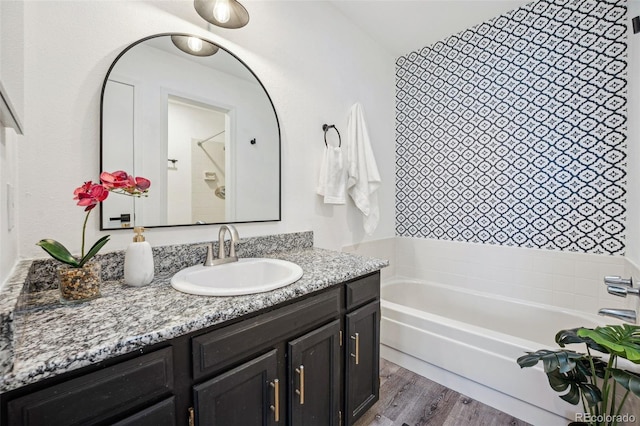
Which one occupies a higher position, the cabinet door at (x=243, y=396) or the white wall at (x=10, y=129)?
the white wall at (x=10, y=129)

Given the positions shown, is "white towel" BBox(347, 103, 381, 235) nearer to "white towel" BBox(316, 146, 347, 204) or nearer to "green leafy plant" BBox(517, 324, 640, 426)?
"white towel" BBox(316, 146, 347, 204)

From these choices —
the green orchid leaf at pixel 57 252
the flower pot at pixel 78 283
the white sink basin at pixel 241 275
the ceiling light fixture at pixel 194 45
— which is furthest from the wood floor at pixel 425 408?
the ceiling light fixture at pixel 194 45

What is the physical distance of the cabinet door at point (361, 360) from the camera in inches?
51.4

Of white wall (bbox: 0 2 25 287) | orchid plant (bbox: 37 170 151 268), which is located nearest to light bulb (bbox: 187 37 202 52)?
white wall (bbox: 0 2 25 287)

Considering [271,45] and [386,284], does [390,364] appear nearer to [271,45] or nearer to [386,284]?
[386,284]

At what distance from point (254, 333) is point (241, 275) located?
1.48ft

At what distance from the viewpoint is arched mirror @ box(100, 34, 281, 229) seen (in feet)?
3.74

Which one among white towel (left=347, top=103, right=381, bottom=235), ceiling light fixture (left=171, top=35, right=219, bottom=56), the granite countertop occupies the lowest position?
the granite countertop

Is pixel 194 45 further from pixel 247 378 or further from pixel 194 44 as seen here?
pixel 247 378

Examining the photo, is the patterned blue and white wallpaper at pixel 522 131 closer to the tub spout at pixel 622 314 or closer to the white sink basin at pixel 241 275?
the tub spout at pixel 622 314

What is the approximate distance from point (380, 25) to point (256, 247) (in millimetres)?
2047

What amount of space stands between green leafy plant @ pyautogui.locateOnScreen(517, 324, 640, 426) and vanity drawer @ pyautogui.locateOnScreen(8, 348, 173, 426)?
1.30 m

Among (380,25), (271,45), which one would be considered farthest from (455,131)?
(271,45)

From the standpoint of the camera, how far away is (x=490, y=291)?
7.39ft
